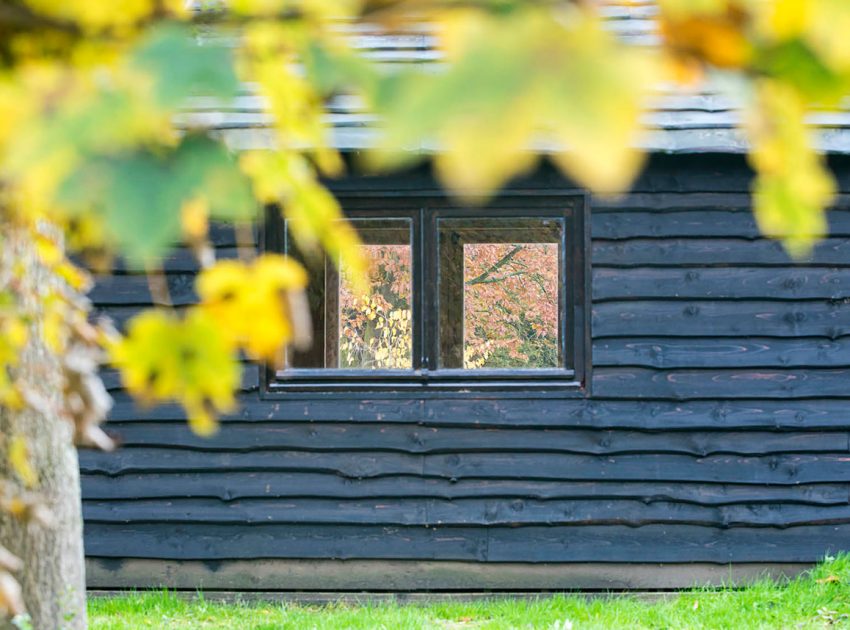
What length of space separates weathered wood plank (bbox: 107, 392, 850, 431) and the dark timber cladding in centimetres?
1

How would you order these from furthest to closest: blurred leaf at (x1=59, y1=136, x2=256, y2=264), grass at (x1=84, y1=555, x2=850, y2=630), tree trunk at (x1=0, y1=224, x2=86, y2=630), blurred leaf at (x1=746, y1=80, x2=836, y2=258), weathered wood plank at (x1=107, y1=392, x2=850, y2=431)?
weathered wood plank at (x1=107, y1=392, x2=850, y2=431), grass at (x1=84, y1=555, x2=850, y2=630), tree trunk at (x1=0, y1=224, x2=86, y2=630), blurred leaf at (x1=746, y1=80, x2=836, y2=258), blurred leaf at (x1=59, y1=136, x2=256, y2=264)

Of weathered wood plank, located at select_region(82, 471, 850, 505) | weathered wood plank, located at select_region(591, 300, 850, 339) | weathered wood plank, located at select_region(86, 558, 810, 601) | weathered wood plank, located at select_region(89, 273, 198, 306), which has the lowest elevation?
weathered wood plank, located at select_region(86, 558, 810, 601)

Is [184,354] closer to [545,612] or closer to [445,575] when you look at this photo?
[545,612]

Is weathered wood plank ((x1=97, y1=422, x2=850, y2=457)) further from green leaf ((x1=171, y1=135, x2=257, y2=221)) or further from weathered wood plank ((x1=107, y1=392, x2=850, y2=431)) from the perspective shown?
green leaf ((x1=171, y1=135, x2=257, y2=221))

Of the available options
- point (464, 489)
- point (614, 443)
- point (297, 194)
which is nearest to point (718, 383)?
point (614, 443)

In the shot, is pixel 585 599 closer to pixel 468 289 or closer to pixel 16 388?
pixel 468 289

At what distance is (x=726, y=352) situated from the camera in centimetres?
529

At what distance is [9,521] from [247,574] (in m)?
2.41

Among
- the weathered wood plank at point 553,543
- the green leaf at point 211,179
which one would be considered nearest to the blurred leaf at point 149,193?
the green leaf at point 211,179

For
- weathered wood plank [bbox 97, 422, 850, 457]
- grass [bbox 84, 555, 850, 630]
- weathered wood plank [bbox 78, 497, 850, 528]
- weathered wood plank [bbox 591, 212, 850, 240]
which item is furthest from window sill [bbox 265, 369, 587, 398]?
grass [bbox 84, 555, 850, 630]

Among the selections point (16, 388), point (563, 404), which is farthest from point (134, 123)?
point (563, 404)

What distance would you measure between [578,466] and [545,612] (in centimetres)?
81

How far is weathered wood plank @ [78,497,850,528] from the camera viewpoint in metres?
5.32

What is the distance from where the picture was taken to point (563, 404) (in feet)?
17.3
